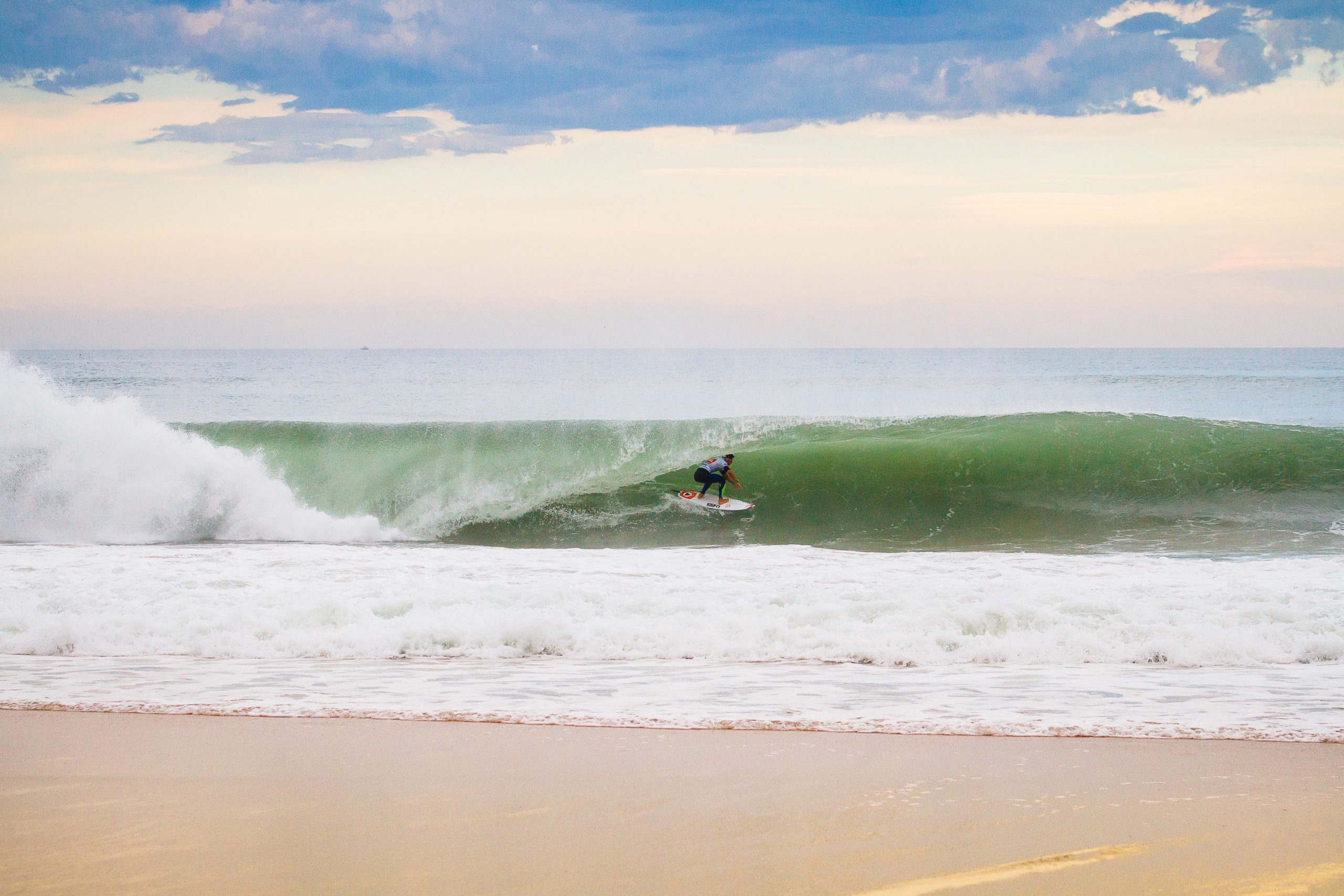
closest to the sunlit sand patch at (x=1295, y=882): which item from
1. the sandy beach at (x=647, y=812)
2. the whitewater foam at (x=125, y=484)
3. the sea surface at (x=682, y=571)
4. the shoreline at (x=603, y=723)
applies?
the sandy beach at (x=647, y=812)

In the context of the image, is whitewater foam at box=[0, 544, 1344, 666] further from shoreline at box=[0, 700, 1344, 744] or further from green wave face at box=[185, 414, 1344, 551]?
green wave face at box=[185, 414, 1344, 551]

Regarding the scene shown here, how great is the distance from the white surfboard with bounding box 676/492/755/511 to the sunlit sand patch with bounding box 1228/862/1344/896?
30.3 ft

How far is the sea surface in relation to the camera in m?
4.88

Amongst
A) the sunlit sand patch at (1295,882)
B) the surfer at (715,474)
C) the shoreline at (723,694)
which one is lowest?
the shoreline at (723,694)

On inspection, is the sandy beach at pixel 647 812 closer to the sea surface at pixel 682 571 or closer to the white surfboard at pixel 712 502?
the sea surface at pixel 682 571

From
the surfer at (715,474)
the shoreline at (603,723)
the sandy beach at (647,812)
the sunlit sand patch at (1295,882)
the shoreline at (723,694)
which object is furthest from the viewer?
the surfer at (715,474)

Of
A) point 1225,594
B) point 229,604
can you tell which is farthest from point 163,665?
point 1225,594

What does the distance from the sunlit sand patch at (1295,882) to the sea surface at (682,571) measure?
4.75 feet

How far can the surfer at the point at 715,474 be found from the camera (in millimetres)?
12078

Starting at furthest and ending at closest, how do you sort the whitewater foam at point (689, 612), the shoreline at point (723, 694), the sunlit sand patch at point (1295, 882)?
1. the whitewater foam at point (689, 612)
2. the shoreline at point (723, 694)
3. the sunlit sand patch at point (1295, 882)

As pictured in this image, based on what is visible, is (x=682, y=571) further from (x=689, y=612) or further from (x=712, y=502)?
(x=712, y=502)

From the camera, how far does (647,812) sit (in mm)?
3139

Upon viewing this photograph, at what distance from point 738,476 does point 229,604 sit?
757 cm

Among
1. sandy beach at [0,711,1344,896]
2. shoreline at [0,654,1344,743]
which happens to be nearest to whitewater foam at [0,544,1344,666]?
shoreline at [0,654,1344,743]
